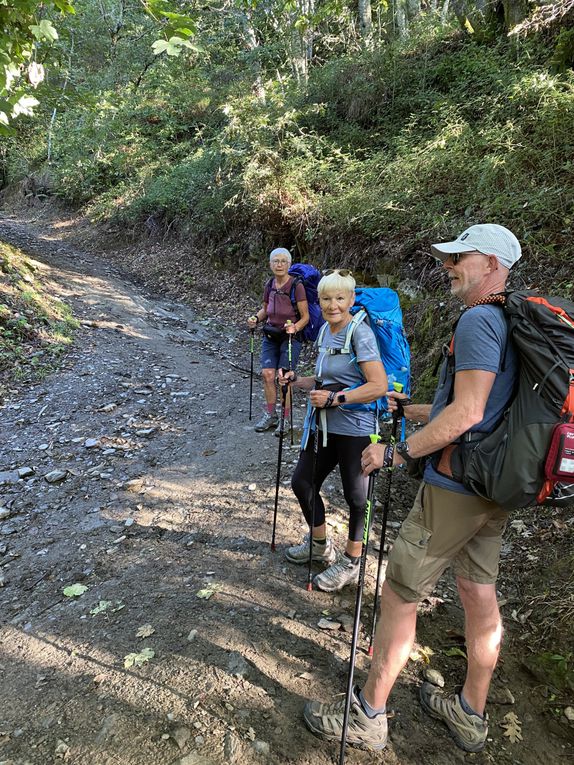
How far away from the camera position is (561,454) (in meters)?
1.91

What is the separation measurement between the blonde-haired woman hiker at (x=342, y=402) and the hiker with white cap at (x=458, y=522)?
2.59 ft

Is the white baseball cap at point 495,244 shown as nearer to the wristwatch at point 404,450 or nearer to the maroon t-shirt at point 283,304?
the wristwatch at point 404,450

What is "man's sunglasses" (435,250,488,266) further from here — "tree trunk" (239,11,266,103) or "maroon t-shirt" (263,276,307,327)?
"tree trunk" (239,11,266,103)

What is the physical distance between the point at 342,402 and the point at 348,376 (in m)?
0.28

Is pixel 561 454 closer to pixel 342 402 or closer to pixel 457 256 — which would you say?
pixel 457 256

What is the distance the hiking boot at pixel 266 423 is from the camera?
22.8 feet

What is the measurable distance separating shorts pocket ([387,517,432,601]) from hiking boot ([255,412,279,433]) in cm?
468

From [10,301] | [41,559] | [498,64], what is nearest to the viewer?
[41,559]

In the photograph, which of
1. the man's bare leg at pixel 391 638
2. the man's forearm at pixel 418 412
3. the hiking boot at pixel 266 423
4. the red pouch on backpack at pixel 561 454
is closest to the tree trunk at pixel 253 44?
the hiking boot at pixel 266 423

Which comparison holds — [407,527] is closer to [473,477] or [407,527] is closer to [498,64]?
[473,477]

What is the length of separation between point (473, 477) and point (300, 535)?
268cm

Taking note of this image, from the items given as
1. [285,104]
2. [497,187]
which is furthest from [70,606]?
[285,104]

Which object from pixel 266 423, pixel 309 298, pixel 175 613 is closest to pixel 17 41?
pixel 309 298

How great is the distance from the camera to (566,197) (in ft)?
23.2
